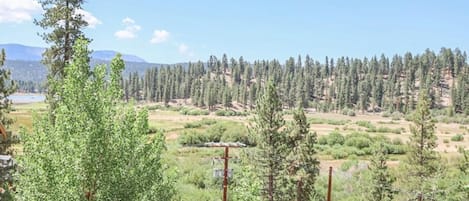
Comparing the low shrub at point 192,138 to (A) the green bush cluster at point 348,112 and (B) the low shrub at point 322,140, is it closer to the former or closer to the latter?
(B) the low shrub at point 322,140

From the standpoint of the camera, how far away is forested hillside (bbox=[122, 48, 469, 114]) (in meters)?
143

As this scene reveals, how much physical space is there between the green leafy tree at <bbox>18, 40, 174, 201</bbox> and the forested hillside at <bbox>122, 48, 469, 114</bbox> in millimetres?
116794

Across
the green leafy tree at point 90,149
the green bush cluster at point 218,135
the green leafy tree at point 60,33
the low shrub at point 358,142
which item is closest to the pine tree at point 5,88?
the green leafy tree at point 60,33

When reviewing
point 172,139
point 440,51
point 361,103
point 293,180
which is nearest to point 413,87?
point 361,103

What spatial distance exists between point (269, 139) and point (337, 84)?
13889 centimetres

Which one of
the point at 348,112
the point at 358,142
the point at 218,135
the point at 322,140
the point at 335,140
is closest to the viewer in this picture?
the point at 358,142

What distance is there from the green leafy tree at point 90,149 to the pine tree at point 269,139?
12.8m

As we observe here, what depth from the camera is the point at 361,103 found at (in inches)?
5615

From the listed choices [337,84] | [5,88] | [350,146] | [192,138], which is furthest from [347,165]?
[337,84]

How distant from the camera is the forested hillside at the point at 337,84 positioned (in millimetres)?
142875

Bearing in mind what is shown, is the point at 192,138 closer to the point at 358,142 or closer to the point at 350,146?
the point at 350,146

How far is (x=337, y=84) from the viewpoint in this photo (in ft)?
528

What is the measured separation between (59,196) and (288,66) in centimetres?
18071

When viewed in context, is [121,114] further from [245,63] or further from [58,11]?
[245,63]
